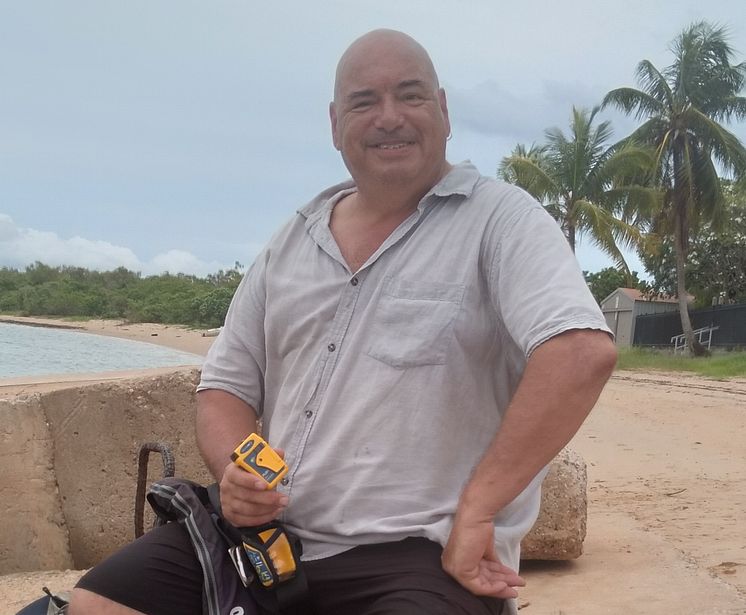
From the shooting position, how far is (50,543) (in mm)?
3406

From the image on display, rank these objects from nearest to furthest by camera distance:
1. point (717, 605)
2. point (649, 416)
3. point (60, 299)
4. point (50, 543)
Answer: point (717, 605)
point (50, 543)
point (649, 416)
point (60, 299)

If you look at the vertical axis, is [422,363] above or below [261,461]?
above

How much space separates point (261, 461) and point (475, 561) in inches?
16.8

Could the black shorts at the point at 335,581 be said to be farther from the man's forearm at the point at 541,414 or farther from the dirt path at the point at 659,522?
the dirt path at the point at 659,522

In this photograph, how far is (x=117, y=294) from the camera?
51812 mm

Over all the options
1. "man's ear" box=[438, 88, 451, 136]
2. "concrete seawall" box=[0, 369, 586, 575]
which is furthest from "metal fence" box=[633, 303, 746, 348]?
"man's ear" box=[438, 88, 451, 136]

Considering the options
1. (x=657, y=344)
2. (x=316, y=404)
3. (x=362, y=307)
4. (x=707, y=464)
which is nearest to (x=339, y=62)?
(x=362, y=307)

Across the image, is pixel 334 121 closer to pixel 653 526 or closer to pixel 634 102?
pixel 653 526

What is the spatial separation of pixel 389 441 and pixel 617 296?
34.7 metres

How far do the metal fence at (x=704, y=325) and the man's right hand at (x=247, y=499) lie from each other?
2217cm

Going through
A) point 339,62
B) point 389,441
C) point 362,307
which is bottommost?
point 389,441

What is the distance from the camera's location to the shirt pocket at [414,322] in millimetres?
1565

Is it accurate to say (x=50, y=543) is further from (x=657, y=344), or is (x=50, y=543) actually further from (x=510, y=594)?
(x=657, y=344)

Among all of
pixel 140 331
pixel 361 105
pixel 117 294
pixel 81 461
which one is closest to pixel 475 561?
pixel 361 105
